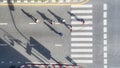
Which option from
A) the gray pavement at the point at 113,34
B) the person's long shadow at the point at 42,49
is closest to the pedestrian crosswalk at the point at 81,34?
the gray pavement at the point at 113,34

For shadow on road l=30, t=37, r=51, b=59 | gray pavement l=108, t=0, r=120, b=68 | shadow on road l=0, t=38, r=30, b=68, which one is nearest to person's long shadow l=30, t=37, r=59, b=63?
shadow on road l=30, t=37, r=51, b=59

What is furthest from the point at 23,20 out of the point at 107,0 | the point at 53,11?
the point at 107,0

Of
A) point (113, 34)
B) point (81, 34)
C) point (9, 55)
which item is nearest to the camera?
point (113, 34)

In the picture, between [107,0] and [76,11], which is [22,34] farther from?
[107,0]

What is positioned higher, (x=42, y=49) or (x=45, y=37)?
(x=45, y=37)

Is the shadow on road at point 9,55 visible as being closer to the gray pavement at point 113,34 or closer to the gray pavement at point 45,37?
the gray pavement at point 45,37

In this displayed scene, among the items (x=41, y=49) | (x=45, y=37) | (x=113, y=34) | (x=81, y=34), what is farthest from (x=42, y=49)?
(x=113, y=34)

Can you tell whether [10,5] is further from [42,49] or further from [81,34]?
[81,34]

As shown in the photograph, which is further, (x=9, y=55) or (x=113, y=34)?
(x=9, y=55)

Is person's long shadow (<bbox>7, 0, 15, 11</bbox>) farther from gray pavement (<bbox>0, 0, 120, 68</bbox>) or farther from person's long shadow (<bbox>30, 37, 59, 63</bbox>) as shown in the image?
person's long shadow (<bbox>30, 37, 59, 63</bbox>)
